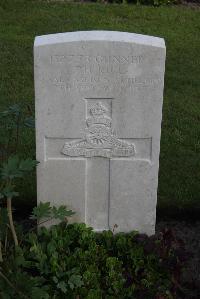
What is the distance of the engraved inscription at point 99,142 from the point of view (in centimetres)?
412

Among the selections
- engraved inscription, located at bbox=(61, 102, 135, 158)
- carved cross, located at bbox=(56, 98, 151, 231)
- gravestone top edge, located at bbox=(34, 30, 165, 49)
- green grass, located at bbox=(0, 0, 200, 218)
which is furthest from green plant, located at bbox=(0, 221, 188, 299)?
gravestone top edge, located at bbox=(34, 30, 165, 49)

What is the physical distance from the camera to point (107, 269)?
414cm

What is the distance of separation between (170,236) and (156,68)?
114cm

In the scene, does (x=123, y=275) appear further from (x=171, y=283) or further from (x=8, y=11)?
(x=8, y=11)

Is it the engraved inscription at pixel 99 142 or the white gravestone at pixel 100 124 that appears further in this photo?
the engraved inscription at pixel 99 142

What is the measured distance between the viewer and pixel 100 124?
413 centimetres

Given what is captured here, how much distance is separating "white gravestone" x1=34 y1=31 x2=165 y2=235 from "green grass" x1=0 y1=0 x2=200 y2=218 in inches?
36.0

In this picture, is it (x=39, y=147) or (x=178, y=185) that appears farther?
(x=178, y=185)

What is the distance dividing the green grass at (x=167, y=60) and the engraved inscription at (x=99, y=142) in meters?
1.15

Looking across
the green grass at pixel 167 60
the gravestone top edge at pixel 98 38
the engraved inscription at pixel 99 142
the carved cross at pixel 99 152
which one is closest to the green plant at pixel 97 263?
the carved cross at pixel 99 152

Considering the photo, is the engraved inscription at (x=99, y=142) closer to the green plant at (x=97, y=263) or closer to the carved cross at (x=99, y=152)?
the carved cross at (x=99, y=152)

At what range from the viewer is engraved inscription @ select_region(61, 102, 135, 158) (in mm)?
4125

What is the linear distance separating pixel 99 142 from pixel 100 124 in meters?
0.14

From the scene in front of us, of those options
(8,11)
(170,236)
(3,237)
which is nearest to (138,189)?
(170,236)
